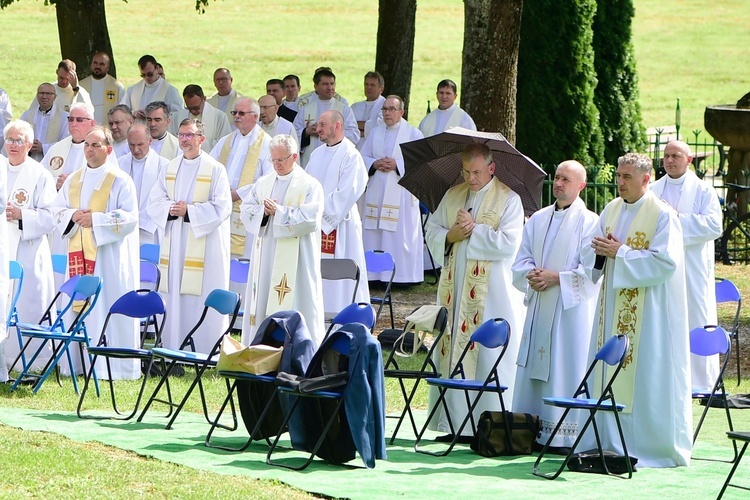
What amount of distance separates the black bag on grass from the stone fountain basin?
10888 millimetres

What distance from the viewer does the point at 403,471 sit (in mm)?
8984

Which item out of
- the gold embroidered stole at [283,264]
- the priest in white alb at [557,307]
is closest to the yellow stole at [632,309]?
the priest in white alb at [557,307]

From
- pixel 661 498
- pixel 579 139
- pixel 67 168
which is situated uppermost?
pixel 579 139

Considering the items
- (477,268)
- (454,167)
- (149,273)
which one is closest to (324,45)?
(149,273)

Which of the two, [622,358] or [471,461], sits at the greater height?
[622,358]

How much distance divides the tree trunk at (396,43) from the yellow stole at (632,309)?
1145 cm

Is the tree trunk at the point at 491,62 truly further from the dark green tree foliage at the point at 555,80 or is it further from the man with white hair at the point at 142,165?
the dark green tree foliage at the point at 555,80

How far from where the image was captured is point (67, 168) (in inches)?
553

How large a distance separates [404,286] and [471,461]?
323 inches

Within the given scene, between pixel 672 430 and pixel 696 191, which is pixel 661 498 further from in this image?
pixel 696 191

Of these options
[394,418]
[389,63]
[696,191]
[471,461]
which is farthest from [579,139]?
[471,461]

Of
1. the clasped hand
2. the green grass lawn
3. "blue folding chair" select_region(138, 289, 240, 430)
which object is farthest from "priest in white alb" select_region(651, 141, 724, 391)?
the green grass lawn

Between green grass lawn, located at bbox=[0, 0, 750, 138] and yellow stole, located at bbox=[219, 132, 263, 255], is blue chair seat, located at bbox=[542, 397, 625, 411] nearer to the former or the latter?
yellow stole, located at bbox=[219, 132, 263, 255]

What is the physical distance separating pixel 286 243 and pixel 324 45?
35.4 metres
